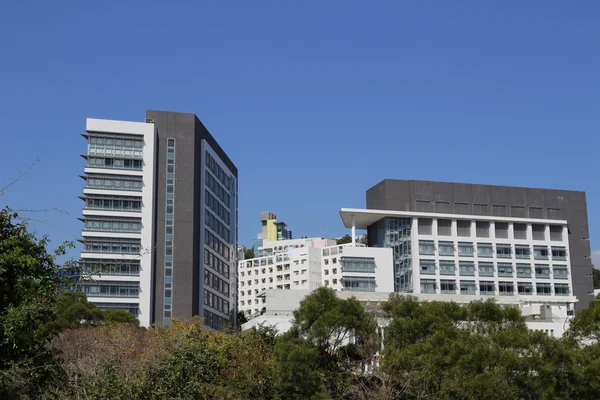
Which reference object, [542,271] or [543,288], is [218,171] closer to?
[542,271]

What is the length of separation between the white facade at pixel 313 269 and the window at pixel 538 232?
2368cm

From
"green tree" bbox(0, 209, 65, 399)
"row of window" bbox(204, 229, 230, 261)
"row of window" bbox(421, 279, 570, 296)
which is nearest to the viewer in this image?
"green tree" bbox(0, 209, 65, 399)

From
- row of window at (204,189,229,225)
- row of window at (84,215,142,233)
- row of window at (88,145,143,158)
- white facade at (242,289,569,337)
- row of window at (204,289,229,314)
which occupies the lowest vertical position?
white facade at (242,289,569,337)

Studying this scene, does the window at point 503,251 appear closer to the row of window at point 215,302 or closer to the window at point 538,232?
the window at point 538,232

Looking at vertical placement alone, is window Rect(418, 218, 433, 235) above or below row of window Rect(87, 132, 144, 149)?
below

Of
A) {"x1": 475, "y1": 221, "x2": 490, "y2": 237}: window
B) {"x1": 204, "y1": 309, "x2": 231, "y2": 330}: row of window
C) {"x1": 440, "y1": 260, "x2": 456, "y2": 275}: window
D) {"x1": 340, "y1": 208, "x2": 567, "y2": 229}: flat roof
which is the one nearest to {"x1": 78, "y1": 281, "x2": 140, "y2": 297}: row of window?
{"x1": 204, "y1": 309, "x2": 231, "y2": 330}: row of window

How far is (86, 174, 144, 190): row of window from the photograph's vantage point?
9588cm

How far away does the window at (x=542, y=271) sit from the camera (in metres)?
115

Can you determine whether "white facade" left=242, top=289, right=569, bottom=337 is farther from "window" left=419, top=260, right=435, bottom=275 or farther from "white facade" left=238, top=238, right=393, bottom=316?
"window" left=419, top=260, right=435, bottom=275

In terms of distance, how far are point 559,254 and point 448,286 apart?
63.1 feet

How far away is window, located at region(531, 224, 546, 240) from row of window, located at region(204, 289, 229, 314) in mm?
46561

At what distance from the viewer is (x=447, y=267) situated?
11162 centimetres

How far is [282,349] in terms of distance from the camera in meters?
34.1

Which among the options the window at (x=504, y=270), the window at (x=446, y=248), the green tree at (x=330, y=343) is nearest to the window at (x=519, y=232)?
the window at (x=504, y=270)
